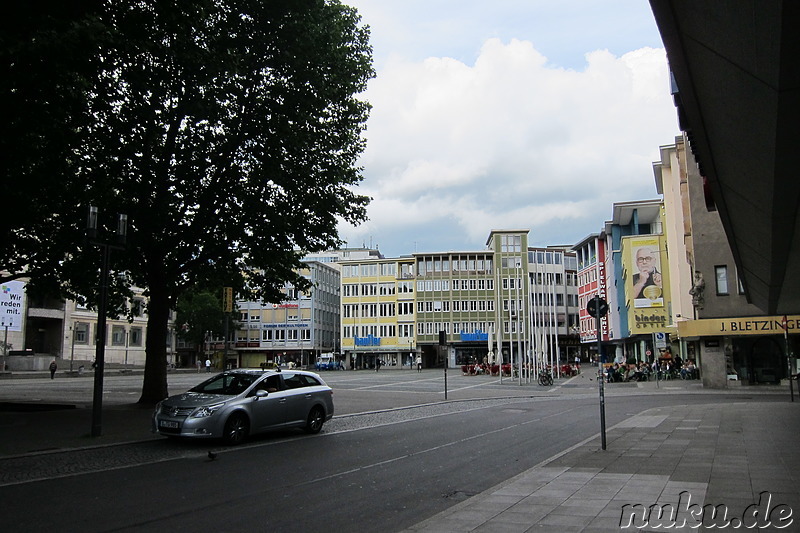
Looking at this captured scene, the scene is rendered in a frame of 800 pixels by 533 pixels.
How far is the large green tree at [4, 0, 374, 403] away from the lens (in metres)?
18.4

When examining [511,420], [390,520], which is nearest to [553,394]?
[511,420]

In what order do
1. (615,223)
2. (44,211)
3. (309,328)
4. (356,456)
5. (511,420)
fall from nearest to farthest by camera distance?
(356,456) → (44,211) → (511,420) → (615,223) → (309,328)

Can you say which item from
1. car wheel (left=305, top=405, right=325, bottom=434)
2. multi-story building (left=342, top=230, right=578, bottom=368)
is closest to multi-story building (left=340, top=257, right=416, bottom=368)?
multi-story building (left=342, top=230, right=578, bottom=368)

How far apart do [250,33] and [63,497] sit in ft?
49.6

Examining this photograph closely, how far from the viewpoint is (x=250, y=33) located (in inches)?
776

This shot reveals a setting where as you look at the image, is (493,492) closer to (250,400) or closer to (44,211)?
(250,400)

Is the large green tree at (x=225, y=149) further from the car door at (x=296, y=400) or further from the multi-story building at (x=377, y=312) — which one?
the multi-story building at (x=377, y=312)

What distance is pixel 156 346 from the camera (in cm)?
2181

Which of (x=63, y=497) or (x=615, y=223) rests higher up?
(x=615, y=223)

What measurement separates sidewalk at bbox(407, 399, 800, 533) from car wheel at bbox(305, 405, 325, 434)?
6.82 m

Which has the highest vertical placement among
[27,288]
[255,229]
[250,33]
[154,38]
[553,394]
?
[250,33]

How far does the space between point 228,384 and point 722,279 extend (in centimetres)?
3317

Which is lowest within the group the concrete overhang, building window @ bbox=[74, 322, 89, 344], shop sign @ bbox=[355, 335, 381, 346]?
shop sign @ bbox=[355, 335, 381, 346]

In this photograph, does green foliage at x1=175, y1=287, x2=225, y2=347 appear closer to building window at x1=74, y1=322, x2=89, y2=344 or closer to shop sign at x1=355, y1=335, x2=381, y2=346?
building window at x1=74, y1=322, x2=89, y2=344
